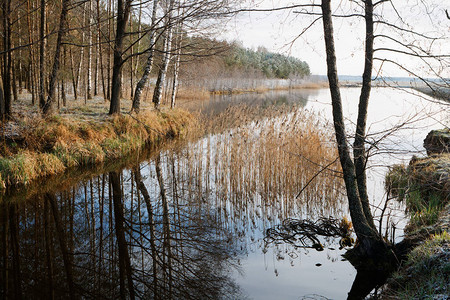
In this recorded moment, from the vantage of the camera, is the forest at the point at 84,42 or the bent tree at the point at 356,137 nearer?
the bent tree at the point at 356,137

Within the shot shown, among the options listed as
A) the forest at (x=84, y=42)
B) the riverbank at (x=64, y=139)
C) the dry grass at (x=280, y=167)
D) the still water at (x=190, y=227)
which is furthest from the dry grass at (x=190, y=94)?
Result: the dry grass at (x=280, y=167)

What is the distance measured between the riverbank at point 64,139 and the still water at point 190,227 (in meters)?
0.44

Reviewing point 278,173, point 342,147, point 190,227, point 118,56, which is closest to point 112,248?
point 190,227

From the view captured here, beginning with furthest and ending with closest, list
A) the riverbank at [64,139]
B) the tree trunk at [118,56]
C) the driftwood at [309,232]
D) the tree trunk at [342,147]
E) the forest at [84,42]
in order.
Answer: the tree trunk at [118,56] < the riverbank at [64,139] < the forest at [84,42] < the driftwood at [309,232] < the tree trunk at [342,147]

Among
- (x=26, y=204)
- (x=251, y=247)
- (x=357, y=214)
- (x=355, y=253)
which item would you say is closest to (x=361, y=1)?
(x=357, y=214)

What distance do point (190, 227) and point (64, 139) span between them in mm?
4455

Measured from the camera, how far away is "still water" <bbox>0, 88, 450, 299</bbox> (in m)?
3.69

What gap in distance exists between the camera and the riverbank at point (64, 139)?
680cm

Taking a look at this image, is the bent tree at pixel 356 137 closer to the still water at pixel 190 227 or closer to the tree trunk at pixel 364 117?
the tree trunk at pixel 364 117

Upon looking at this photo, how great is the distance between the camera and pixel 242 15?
4.27m

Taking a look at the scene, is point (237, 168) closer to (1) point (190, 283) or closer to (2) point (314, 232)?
(2) point (314, 232)

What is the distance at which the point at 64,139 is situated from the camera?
8.02m

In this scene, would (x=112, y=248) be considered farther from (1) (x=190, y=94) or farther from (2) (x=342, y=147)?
(1) (x=190, y=94)

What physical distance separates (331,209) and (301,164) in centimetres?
123
